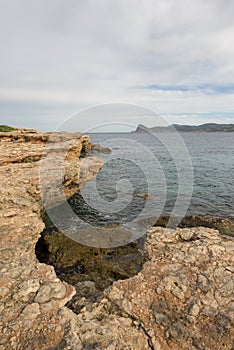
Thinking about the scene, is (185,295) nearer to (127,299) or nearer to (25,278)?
(127,299)

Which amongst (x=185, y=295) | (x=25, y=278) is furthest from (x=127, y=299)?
(x=25, y=278)

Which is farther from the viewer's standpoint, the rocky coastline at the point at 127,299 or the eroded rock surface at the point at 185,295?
the eroded rock surface at the point at 185,295

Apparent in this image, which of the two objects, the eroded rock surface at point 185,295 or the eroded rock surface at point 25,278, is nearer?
the eroded rock surface at point 25,278

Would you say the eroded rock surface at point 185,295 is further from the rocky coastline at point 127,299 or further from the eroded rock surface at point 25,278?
the eroded rock surface at point 25,278

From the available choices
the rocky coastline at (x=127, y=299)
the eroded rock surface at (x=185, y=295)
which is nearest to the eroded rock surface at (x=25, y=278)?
the rocky coastline at (x=127, y=299)

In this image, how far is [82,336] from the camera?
185 inches

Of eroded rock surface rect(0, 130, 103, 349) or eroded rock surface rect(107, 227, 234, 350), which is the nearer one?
eroded rock surface rect(0, 130, 103, 349)

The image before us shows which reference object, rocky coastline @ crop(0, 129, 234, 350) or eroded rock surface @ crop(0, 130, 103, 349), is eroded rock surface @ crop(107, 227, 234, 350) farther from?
eroded rock surface @ crop(0, 130, 103, 349)

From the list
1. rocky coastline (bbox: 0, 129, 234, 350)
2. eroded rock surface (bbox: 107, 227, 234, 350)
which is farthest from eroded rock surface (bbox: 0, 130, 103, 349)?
eroded rock surface (bbox: 107, 227, 234, 350)

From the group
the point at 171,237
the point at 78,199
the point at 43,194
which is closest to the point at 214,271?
the point at 171,237

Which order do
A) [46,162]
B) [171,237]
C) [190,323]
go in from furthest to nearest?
[46,162] → [171,237] → [190,323]

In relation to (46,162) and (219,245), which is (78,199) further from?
(219,245)

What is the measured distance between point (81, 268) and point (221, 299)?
6439mm

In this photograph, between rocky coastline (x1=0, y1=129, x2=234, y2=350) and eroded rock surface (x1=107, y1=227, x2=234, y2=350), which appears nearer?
rocky coastline (x1=0, y1=129, x2=234, y2=350)
